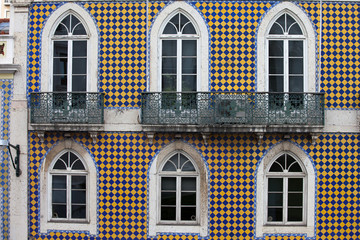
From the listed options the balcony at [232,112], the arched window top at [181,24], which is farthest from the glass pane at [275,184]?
the arched window top at [181,24]

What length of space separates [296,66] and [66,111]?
6.75 meters

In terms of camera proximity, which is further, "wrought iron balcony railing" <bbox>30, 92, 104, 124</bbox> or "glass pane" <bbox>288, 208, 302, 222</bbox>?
"glass pane" <bbox>288, 208, 302, 222</bbox>

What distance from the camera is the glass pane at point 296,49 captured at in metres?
10.6

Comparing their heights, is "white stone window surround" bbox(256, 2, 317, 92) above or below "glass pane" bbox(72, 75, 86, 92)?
above

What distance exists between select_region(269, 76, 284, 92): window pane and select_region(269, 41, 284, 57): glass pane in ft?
2.19

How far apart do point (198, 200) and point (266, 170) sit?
7.01ft

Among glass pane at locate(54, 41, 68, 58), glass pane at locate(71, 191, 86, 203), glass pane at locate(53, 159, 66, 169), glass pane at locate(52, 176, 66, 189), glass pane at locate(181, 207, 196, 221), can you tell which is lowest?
glass pane at locate(181, 207, 196, 221)

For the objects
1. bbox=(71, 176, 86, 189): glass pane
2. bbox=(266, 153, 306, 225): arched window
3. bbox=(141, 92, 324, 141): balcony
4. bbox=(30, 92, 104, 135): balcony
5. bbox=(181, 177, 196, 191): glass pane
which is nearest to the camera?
bbox=(141, 92, 324, 141): balcony

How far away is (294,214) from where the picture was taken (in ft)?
34.8

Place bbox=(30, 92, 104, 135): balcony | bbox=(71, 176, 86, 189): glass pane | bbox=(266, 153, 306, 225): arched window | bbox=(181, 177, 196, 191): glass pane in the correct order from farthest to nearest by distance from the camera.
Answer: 1. bbox=(71, 176, 86, 189): glass pane
2. bbox=(181, 177, 196, 191): glass pane
3. bbox=(266, 153, 306, 225): arched window
4. bbox=(30, 92, 104, 135): balcony

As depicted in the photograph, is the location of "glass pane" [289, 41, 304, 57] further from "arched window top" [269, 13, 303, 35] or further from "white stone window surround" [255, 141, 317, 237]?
"white stone window surround" [255, 141, 317, 237]

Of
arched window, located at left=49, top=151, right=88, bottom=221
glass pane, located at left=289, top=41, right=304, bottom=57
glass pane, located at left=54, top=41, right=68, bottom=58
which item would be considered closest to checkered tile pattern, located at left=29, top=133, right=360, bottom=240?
arched window, located at left=49, top=151, right=88, bottom=221

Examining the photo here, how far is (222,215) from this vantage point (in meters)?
10.5

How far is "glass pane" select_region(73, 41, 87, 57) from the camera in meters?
10.8
